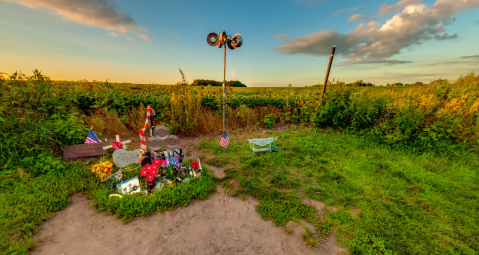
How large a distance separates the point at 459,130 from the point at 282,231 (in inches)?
257

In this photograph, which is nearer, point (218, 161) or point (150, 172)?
point (150, 172)

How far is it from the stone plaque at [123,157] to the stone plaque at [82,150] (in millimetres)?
1650

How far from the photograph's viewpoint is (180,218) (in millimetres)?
3051


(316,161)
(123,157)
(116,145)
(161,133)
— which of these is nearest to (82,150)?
(116,145)

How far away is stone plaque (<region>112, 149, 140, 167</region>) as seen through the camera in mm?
3810

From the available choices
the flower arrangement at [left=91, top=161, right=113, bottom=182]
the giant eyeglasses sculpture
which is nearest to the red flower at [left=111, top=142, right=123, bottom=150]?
the flower arrangement at [left=91, top=161, right=113, bottom=182]

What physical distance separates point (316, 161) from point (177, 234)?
3.84m

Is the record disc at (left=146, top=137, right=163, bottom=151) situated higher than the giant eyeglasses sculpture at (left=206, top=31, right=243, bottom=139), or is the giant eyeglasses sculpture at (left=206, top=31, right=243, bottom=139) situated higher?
the giant eyeglasses sculpture at (left=206, top=31, right=243, bottom=139)

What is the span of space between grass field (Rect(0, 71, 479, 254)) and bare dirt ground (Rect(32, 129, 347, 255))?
0.17 metres

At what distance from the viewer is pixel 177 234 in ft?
9.02

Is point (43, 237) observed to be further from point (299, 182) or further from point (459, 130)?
point (459, 130)

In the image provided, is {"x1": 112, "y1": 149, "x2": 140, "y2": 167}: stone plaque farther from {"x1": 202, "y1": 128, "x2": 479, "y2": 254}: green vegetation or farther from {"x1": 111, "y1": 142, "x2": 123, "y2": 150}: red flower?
{"x1": 202, "y1": 128, "x2": 479, "y2": 254}: green vegetation

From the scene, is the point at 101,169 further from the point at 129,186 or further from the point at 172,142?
the point at 172,142

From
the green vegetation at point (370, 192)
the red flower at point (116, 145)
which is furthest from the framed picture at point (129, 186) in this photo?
the green vegetation at point (370, 192)
